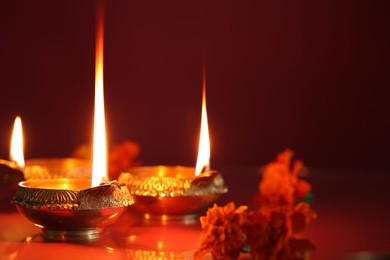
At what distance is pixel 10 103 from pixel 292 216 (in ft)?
6.52

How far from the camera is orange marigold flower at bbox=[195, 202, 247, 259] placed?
43.0 inches

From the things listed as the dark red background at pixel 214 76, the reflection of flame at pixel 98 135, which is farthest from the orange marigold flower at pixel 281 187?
the dark red background at pixel 214 76

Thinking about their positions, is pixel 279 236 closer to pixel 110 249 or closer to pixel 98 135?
pixel 110 249

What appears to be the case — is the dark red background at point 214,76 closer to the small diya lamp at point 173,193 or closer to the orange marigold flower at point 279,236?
the small diya lamp at point 173,193

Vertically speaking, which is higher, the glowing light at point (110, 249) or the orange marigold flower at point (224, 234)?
the orange marigold flower at point (224, 234)

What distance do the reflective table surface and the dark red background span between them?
0.83 meters

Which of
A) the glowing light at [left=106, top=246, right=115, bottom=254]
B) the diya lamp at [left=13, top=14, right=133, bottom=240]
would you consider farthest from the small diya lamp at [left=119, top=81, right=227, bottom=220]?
the glowing light at [left=106, top=246, right=115, bottom=254]

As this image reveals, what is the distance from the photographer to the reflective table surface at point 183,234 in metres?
1.21

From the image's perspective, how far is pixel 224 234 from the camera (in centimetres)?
109

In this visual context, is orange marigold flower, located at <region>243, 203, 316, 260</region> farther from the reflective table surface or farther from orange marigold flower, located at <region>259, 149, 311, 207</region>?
orange marigold flower, located at <region>259, 149, 311, 207</region>

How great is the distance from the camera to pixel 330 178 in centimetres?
237

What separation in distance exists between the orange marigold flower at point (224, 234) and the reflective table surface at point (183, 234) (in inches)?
2.8

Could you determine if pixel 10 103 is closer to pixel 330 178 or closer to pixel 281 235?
pixel 330 178

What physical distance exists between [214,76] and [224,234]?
5.84ft
